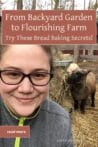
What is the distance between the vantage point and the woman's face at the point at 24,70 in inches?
49.6

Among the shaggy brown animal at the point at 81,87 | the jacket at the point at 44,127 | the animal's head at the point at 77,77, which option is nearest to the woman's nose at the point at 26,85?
the jacket at the point at 44,127

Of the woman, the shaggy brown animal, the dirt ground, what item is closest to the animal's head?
the shaggy brown animal

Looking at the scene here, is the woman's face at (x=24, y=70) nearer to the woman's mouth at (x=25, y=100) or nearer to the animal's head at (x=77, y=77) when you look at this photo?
the woman's mouth at (x=25, y=100)

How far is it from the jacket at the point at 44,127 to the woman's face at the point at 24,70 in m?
0.05

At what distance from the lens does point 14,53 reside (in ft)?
4.16

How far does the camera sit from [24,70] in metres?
1.26

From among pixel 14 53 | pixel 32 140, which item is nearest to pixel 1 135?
pixel 32 140

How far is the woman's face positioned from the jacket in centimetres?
5

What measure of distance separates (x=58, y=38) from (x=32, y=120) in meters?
0.28

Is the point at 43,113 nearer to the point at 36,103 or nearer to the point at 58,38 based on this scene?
the point at 36,103

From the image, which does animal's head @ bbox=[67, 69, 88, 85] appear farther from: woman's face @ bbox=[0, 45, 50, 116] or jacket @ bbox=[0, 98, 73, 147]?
woman's face @ bbox=[0, 45, 50, 116]

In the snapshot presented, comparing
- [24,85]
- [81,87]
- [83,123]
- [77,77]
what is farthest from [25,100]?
[81,87]

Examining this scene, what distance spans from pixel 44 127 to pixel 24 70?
237 millimetres

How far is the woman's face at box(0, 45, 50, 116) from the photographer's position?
4.13 ft
